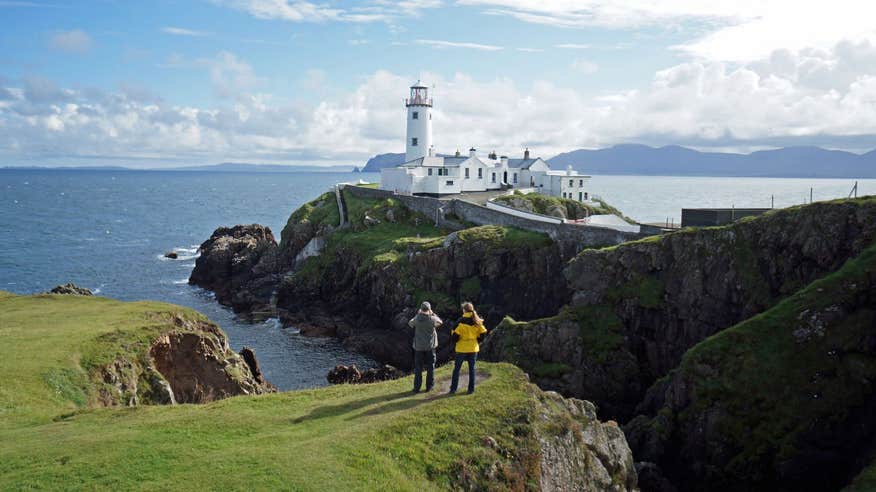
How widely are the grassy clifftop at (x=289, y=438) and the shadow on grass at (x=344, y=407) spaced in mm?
38

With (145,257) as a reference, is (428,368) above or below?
above

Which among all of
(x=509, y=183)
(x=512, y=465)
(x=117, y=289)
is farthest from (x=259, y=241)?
(x=512, y=465)

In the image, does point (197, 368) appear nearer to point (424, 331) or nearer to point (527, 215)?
point (424, 331)

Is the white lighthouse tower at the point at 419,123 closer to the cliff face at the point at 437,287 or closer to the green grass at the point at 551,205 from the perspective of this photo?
the green grass at the point at 551,205

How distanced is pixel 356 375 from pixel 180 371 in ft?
47.5

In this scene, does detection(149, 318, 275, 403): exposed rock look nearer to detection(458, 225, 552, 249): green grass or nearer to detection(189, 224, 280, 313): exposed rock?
detection(458, 225, 552, 249): green grass

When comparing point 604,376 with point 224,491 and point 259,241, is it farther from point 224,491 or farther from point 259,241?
point 259,241

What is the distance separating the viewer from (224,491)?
15.0 meters

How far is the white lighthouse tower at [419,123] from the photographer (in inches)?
3836

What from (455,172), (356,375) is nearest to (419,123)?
(455,172)

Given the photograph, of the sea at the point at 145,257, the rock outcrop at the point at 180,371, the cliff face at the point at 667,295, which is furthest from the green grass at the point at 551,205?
the rock outcrop at the point at 180,371

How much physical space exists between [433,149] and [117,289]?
4729cm

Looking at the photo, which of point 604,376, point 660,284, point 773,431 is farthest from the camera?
point 660,284

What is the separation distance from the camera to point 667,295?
4262cm
